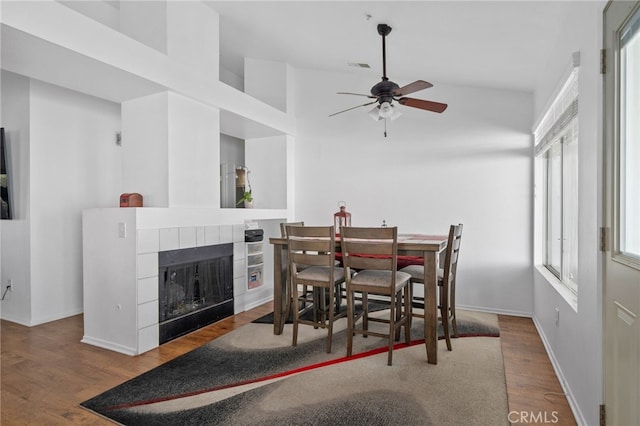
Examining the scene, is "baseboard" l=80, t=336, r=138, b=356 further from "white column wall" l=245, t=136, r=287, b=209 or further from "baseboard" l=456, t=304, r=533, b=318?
"baseboard" l=456, t=304, r=533, b=318

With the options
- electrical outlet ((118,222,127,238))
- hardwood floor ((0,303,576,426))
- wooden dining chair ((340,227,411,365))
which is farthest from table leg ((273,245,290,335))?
electrical outlet ((118,222,127,238))

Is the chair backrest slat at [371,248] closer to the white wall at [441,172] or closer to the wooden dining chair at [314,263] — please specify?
the wooden dining chair at [314,263]

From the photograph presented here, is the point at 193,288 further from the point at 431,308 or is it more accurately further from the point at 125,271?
the point at 431,308

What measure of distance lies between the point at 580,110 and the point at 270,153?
379 centimetres

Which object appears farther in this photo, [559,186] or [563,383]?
[559,186]

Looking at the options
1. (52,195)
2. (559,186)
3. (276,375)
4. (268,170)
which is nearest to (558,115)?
(559,186)

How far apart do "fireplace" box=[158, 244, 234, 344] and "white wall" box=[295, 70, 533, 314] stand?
5.32 ft

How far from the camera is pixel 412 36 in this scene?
3.20 m

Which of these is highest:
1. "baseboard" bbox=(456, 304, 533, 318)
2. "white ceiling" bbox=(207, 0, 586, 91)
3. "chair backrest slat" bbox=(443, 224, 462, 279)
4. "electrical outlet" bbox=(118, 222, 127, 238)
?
"white ceiling" bbox=(207, 0, 586, 91)

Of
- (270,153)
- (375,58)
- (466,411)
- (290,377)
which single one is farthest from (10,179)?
(466,411)

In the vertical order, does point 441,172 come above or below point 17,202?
above

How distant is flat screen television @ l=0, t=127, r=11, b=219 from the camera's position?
12.7ft

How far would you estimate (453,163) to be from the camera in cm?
442

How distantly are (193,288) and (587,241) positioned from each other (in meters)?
3.17
